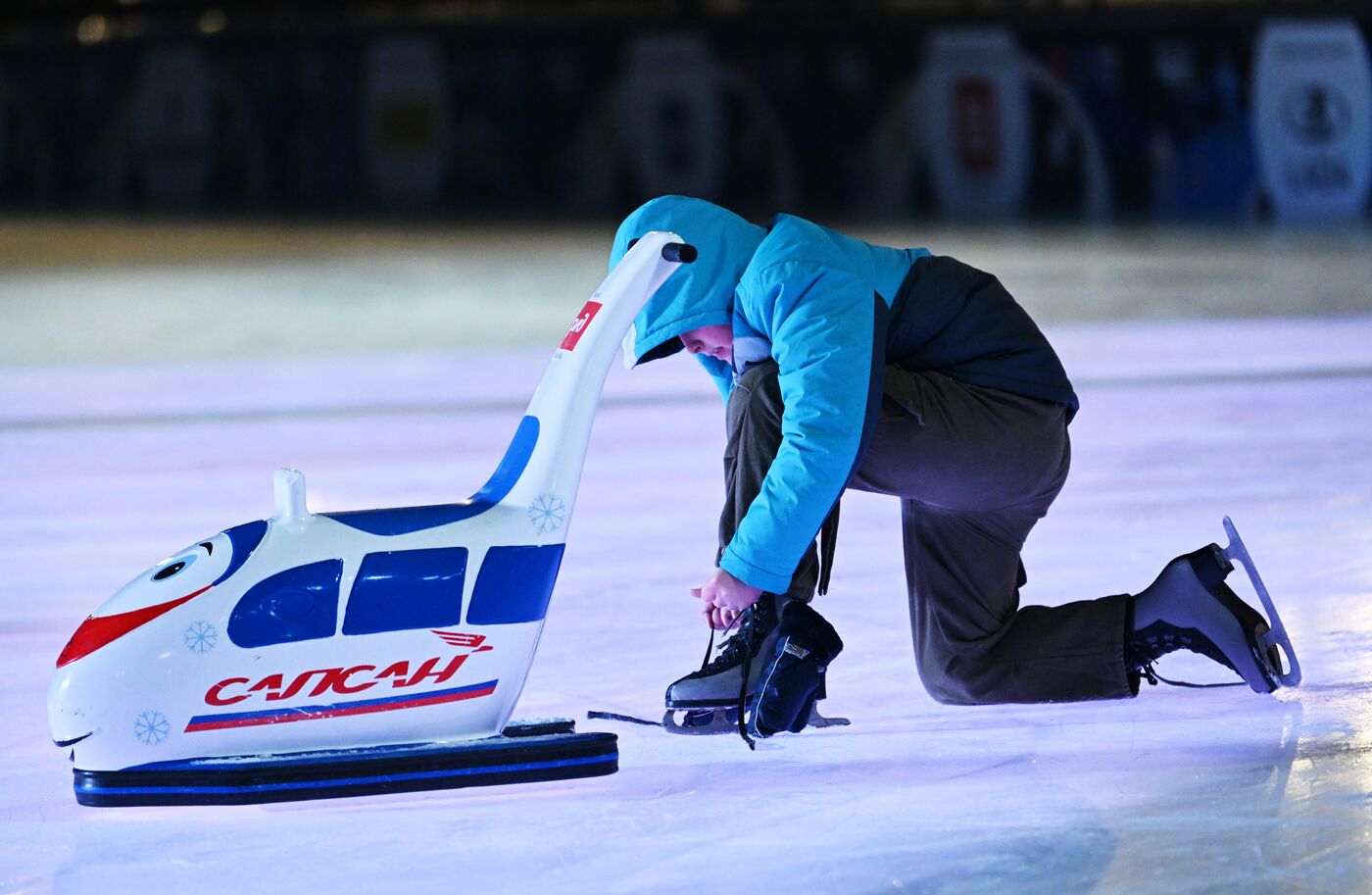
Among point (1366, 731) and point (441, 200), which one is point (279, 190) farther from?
point (1366, 731)

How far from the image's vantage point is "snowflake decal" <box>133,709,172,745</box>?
2.04 meters

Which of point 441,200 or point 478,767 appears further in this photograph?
point 441,200

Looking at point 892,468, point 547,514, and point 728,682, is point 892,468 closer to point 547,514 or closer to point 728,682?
point 728,682

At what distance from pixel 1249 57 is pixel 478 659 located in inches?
415

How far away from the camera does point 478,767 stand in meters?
2.15

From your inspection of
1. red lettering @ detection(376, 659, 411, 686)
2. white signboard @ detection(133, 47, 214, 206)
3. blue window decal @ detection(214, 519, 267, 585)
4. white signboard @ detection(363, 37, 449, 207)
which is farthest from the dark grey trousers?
white signboard @ detection(133, 47, 214, 206)

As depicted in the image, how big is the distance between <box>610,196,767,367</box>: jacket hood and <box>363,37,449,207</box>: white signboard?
40.4 ft

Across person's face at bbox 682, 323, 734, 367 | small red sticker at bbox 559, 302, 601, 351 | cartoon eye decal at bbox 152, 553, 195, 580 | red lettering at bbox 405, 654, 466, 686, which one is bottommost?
red lettering at bbox 405, 654, 466, 686

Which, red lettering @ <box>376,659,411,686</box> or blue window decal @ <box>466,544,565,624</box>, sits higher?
blue window decal @ <box>466,544,565,624</box>

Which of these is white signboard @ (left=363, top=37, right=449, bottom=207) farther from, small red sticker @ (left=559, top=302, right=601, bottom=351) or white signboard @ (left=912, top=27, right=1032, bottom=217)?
small red sticker @ (left=559, top=302, right=601, bottom=351)

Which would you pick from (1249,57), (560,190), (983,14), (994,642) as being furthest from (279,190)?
(994,642)

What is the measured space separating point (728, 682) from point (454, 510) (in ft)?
1.53

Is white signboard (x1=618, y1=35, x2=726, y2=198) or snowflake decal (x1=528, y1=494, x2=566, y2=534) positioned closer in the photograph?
snowflake decal (x1=528, y1=494, x2=566, y2=534)

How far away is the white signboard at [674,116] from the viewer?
13.1 meters
